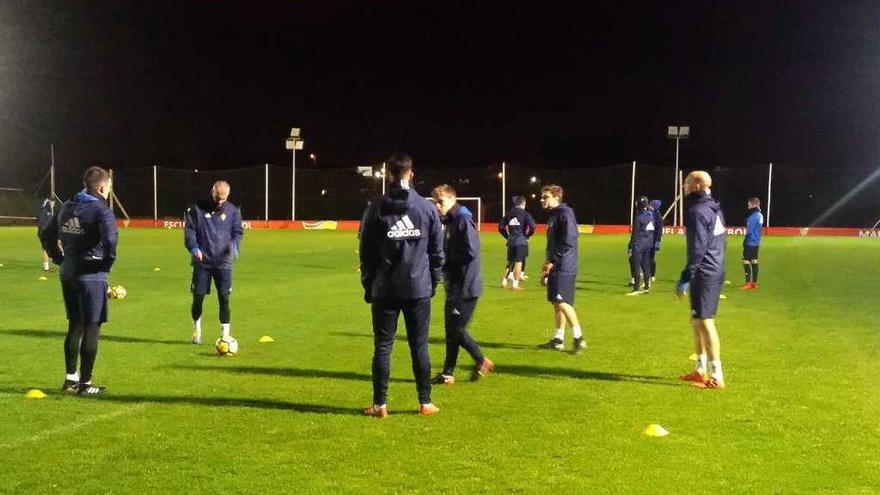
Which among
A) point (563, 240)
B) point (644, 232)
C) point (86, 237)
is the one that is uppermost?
point (86, 237)

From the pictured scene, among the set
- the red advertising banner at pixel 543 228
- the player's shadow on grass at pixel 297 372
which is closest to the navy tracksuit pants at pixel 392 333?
the player's shadow on grass at pixel 297 372

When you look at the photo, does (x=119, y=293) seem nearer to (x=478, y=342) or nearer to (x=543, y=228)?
(x=478, y=342)

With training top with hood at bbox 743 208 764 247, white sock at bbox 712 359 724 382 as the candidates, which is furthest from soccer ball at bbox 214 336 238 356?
training top with hood at bbox 743 208 764 247

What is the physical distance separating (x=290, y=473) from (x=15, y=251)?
2450 cm

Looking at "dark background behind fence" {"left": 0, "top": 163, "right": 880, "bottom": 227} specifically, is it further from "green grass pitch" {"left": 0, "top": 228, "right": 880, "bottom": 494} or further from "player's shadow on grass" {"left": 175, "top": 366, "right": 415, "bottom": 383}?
"player's shadow on grass" {"left": 175, "top": 366, "right": 415, "bottom": 383}

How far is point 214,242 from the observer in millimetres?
9312

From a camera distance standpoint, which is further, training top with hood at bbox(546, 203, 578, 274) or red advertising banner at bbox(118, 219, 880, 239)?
red advertising banner at bbox(118, 219, 880, 239)

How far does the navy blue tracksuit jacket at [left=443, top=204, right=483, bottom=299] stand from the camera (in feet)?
25.4

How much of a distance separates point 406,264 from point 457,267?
1542mm

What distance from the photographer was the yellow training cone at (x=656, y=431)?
6.08 meters

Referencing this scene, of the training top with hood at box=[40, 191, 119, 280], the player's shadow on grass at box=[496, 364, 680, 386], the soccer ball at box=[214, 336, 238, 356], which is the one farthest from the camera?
the soccer ball at box=[214, 336, 238, 356]

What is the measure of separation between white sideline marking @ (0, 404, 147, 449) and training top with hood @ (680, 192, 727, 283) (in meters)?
4.95

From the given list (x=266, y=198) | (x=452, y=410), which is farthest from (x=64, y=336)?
(x=266, y=198)

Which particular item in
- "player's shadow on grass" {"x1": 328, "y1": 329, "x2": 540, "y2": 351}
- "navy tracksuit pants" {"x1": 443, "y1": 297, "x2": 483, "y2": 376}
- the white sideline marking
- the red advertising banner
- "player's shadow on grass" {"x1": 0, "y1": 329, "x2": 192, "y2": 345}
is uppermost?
"navy tracksuit pants" {"x1": 443, "y1": 297, "x2": 483, "y2": 376}
